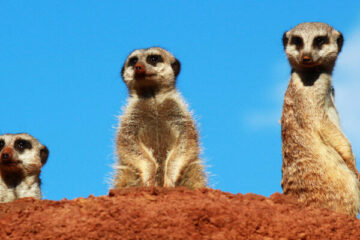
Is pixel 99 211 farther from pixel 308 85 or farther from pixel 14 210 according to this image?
pixel 308 85

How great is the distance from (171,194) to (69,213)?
0.84 m

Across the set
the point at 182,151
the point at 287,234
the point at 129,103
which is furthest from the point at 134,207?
the point at 129,103

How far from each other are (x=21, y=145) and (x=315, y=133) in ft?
12.1

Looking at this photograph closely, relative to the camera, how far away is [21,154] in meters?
8.21

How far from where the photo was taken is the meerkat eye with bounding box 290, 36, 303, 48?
23.1 feet

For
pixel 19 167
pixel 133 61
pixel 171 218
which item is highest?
pixel 133 61

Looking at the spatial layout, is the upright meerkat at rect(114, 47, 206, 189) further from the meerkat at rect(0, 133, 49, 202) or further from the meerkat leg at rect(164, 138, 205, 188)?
the meerkat at rect(0, 133, 49, 202)

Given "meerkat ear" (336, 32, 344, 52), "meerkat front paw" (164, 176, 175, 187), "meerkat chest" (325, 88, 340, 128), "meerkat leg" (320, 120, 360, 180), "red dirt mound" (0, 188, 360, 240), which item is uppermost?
"meerkat ear" (336, 32, 344, 52)

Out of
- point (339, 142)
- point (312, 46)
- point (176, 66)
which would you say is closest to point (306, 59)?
point (312, 46)

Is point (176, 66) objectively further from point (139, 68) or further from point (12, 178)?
point (12, 178)

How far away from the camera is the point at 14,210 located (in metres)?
5.45

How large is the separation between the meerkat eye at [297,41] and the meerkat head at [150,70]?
1.41 m

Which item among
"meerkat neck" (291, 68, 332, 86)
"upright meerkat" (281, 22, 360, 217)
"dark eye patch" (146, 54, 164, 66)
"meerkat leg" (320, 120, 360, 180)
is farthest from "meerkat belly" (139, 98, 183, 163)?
"meerkat leg" (320, 120, 360, 180)

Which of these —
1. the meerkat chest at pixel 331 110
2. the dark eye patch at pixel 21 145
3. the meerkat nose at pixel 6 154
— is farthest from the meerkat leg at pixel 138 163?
the meerkat chest at pixel 331 110
